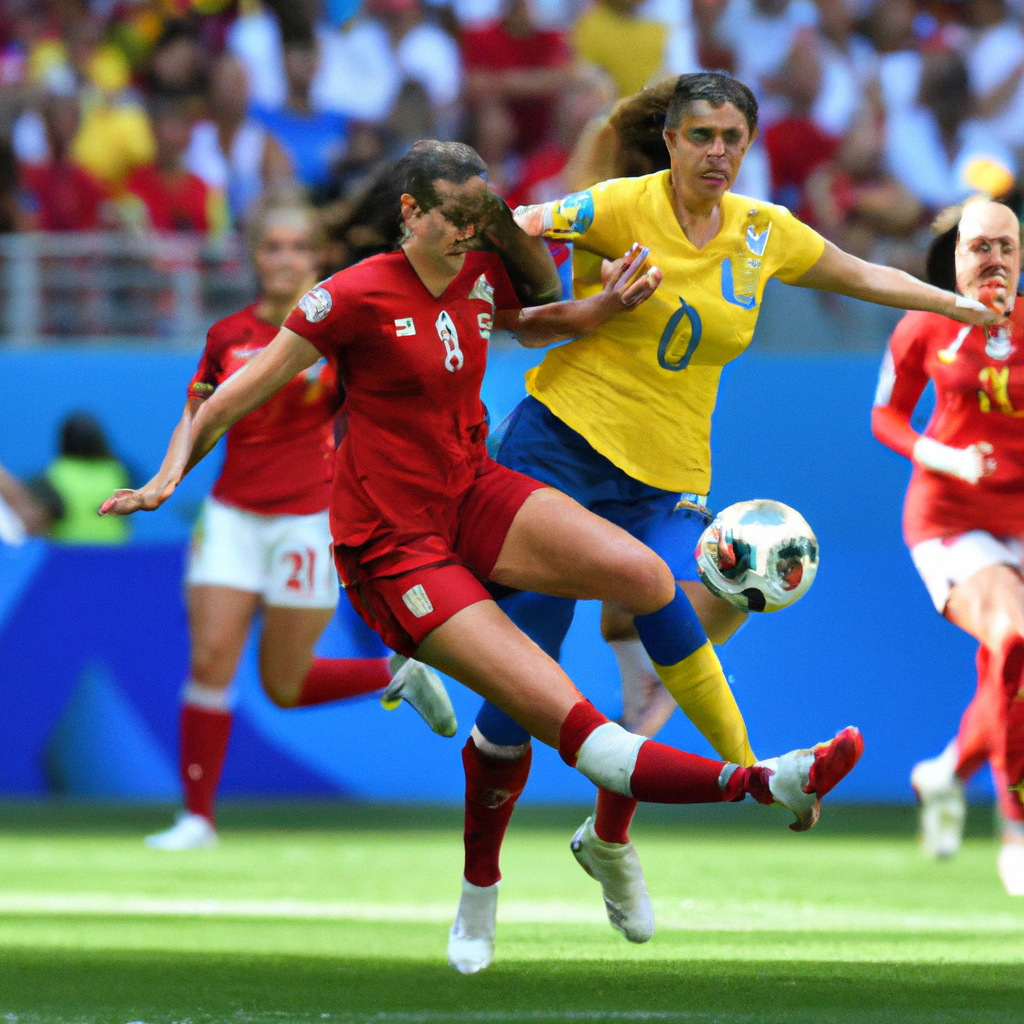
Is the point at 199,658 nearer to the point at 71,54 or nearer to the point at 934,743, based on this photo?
the point at 934,743

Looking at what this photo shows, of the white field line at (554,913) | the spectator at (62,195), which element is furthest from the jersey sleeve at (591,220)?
the spectator at (62,195)

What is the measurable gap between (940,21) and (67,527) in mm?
7348

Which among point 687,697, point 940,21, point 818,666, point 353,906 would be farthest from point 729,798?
point 940,21

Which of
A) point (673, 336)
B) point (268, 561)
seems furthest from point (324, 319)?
point (268, 561)

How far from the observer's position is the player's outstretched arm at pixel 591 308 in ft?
15.9

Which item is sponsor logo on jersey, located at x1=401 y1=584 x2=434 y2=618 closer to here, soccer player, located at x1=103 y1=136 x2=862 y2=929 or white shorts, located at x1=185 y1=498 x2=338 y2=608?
soccer player, located at x1=103 y1=136 x2=862 y2=929

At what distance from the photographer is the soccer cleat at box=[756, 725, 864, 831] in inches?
161

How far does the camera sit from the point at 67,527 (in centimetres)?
1040

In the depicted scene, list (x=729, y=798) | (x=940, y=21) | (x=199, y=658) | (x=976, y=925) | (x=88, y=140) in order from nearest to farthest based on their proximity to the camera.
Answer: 1. (x=729, y=798)
2. (x=976, y=925)
3. (x=199, y=658)
4. (x=88, y=140)
5. (x=940, y=21)

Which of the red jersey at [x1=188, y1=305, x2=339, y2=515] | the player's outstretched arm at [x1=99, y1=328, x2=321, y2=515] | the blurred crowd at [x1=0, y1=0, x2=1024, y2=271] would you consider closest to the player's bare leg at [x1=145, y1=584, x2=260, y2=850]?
the red jersey at [x1=188, y1=305, x2=339, y2=515]

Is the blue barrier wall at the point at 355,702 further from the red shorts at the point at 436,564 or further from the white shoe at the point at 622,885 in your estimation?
the red shorts at the point at 436,564

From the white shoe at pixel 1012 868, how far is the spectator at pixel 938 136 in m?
5.68

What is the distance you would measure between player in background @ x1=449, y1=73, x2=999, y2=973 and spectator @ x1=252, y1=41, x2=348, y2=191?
21.6ft

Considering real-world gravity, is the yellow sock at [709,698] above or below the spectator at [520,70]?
below
